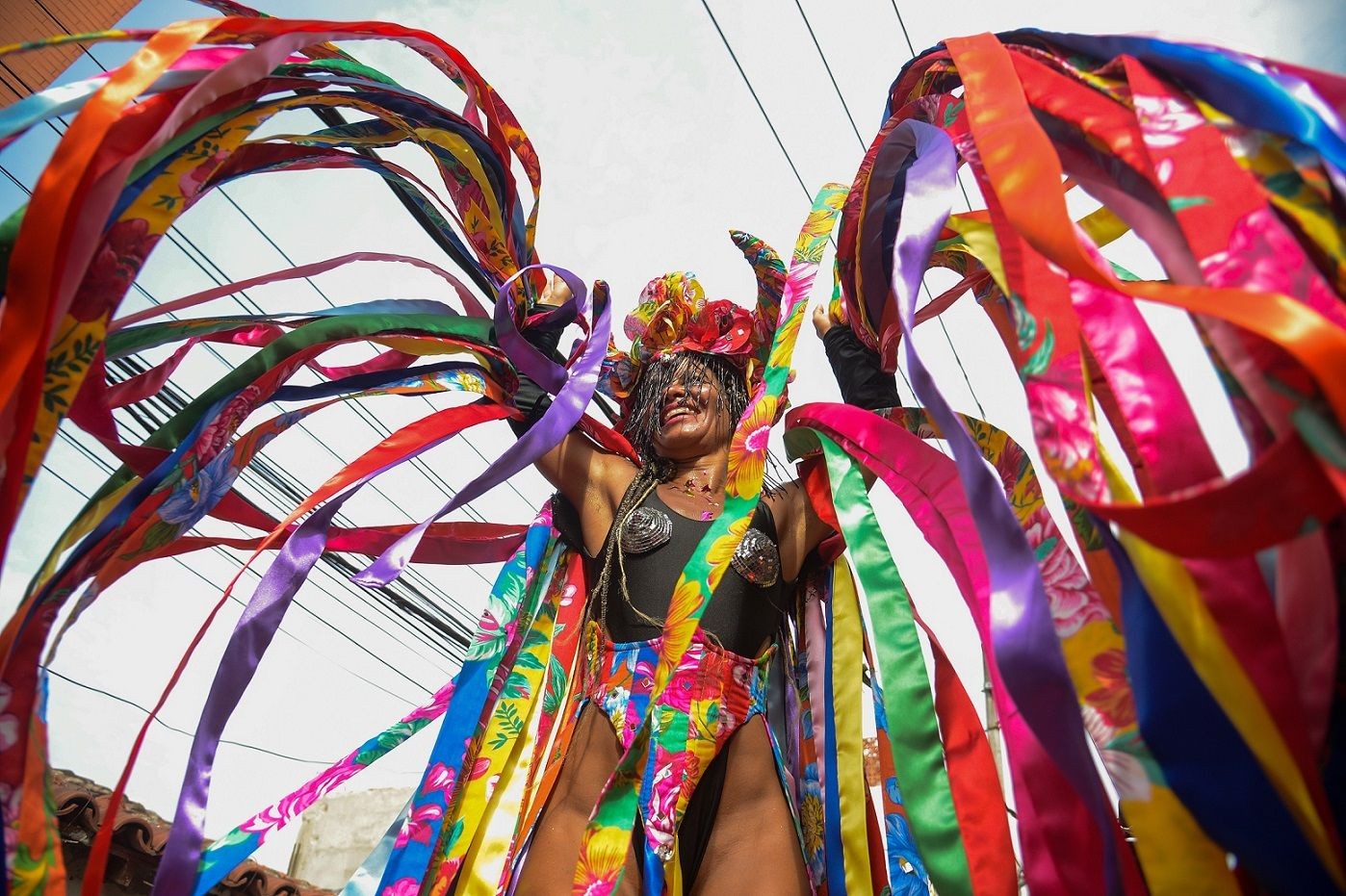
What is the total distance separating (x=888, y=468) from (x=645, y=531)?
0.57m


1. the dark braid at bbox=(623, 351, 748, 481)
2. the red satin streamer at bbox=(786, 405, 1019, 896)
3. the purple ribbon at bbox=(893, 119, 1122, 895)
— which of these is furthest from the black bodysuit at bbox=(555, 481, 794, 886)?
the purple ribbon at bbox=(893, 119, 1122, 895)

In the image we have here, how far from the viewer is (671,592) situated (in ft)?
6.87

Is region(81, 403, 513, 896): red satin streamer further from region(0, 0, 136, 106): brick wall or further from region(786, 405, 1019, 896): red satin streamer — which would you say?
region(0, 0, 136, 106): brick wall

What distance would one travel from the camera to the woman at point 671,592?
1.86 m

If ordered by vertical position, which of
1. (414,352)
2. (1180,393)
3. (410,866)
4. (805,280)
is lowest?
(410,866)

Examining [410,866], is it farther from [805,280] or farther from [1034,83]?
[1034,83]

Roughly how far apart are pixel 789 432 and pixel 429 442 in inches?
30.1

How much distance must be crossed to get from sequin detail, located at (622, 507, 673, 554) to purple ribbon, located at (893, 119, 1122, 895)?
900 mm

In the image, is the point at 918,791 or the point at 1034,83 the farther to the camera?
the point at 918,791

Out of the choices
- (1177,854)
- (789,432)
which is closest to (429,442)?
(789,432)

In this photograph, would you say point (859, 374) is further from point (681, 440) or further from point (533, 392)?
point (533, 392)

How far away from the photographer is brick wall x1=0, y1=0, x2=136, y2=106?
12.1 ft

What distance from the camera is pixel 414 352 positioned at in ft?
7.14

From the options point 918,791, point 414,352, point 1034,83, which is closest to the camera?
point 1034,83
